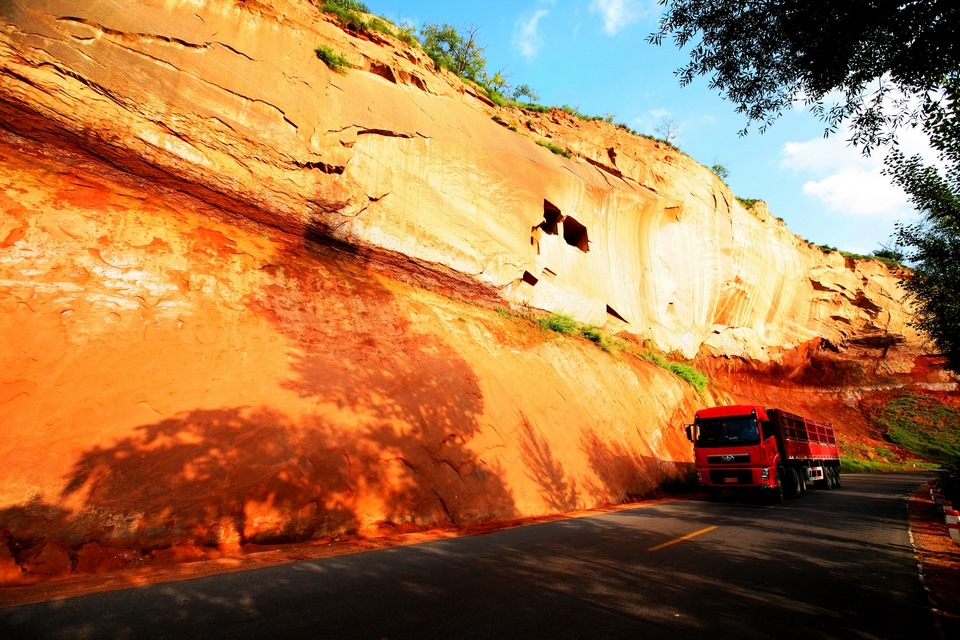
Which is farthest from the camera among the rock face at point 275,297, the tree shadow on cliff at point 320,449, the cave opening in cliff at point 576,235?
the cave opening in cliff at point 576,235

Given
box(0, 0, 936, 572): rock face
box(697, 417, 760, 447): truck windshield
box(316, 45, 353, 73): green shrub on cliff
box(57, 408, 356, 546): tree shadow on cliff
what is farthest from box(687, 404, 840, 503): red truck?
box(316, 45, 353, 73): green shrub on cliff

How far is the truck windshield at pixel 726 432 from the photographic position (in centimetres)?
1348

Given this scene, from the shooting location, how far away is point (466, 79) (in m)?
20.5

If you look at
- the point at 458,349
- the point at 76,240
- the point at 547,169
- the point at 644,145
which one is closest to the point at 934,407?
the point at 644,145

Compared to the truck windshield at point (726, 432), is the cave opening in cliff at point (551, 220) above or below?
above

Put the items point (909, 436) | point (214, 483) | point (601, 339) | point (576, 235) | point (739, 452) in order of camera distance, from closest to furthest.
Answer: point (214, 483) → point (739, 452) → point (601, 339) → point (576, 235) → point (909, 436)

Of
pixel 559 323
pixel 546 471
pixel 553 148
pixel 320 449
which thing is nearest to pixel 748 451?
pixel 546 471

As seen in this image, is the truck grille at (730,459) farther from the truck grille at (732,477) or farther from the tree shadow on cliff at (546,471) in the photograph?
the tree shadow on cliff at (546,471)

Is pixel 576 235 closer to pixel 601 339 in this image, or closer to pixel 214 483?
pixel 601 339

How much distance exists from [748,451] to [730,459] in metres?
0.57

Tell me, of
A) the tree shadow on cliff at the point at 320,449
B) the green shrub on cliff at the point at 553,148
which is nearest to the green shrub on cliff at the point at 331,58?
the tree shadow on cliff at the point at 320,449

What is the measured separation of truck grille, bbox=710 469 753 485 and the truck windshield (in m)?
0.79

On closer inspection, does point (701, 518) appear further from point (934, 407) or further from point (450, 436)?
point (934, 407)

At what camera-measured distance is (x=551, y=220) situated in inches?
804
